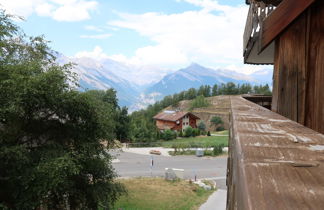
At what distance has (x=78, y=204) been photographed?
37.7 feet

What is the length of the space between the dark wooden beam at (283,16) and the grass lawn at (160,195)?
1365cm

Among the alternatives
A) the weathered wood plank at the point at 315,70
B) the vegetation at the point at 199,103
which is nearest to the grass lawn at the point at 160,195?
the weathered wood plank at the point at 315,70

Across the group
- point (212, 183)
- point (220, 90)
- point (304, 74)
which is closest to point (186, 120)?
point (212, 183)

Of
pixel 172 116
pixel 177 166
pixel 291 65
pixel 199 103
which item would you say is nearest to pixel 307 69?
pixel 291 65

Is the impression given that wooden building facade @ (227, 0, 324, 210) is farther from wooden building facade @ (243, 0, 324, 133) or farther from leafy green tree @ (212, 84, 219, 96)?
leafy green tree @ (212, 84, 219, 96)

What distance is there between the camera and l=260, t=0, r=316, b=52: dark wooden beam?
210 cm

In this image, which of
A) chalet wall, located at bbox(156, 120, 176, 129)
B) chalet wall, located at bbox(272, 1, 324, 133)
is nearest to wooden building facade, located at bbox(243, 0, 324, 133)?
chalet wall, located at bbox(272, 1, 324, 133)

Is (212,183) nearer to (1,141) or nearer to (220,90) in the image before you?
(1,141)

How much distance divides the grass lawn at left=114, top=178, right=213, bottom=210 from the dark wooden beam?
538 inches

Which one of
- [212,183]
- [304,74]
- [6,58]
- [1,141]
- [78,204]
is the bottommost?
[212,183]

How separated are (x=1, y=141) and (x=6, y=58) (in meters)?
3.82

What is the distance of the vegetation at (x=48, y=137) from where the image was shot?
378 inches

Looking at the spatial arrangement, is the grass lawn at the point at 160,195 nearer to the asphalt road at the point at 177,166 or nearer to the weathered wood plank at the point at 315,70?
the asphalt road at the point at 177,166

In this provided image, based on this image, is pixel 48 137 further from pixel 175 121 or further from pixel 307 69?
pixel 175 121
